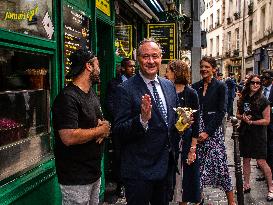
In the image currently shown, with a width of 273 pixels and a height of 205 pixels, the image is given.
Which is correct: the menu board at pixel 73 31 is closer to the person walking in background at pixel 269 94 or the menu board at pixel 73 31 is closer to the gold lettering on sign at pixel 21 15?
the gold lettering on sign at pixel 21 15

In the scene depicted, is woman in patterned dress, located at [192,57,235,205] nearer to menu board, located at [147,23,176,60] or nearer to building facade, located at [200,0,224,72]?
menu board, located at [147,23,176,60]

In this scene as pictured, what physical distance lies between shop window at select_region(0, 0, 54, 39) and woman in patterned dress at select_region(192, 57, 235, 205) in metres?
2.21

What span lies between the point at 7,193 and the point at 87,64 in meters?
1.24

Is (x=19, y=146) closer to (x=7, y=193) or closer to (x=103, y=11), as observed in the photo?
(x=7, y=193)

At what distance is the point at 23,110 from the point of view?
12.9 feet

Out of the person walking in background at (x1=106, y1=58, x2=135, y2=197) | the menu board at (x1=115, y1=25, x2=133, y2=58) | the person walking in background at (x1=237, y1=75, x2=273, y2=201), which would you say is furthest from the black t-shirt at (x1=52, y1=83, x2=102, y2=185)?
the menu board at (x1=115, y1=25, x2=133, y2=58)

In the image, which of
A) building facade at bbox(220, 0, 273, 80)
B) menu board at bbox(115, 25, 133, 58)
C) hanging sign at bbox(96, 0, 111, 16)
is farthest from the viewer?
building facade at bbox(220, 0, 273, 80)

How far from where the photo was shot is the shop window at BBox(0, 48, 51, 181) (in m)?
3.54

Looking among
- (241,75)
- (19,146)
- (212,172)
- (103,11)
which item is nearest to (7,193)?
(19,146)

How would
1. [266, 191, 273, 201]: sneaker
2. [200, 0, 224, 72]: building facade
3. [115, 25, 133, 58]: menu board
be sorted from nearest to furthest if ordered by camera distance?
[266, 191, 273, 201]: sneaker, [115, 25, 133, 58]: menu board, [200, 0, 224, 72]: building facade

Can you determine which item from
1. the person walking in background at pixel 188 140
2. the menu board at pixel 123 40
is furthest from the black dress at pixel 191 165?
the menu board at pixel 123 40

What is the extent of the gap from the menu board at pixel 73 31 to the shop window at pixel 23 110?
529 mm

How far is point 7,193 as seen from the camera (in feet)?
11.0

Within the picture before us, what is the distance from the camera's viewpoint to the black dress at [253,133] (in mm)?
6496
